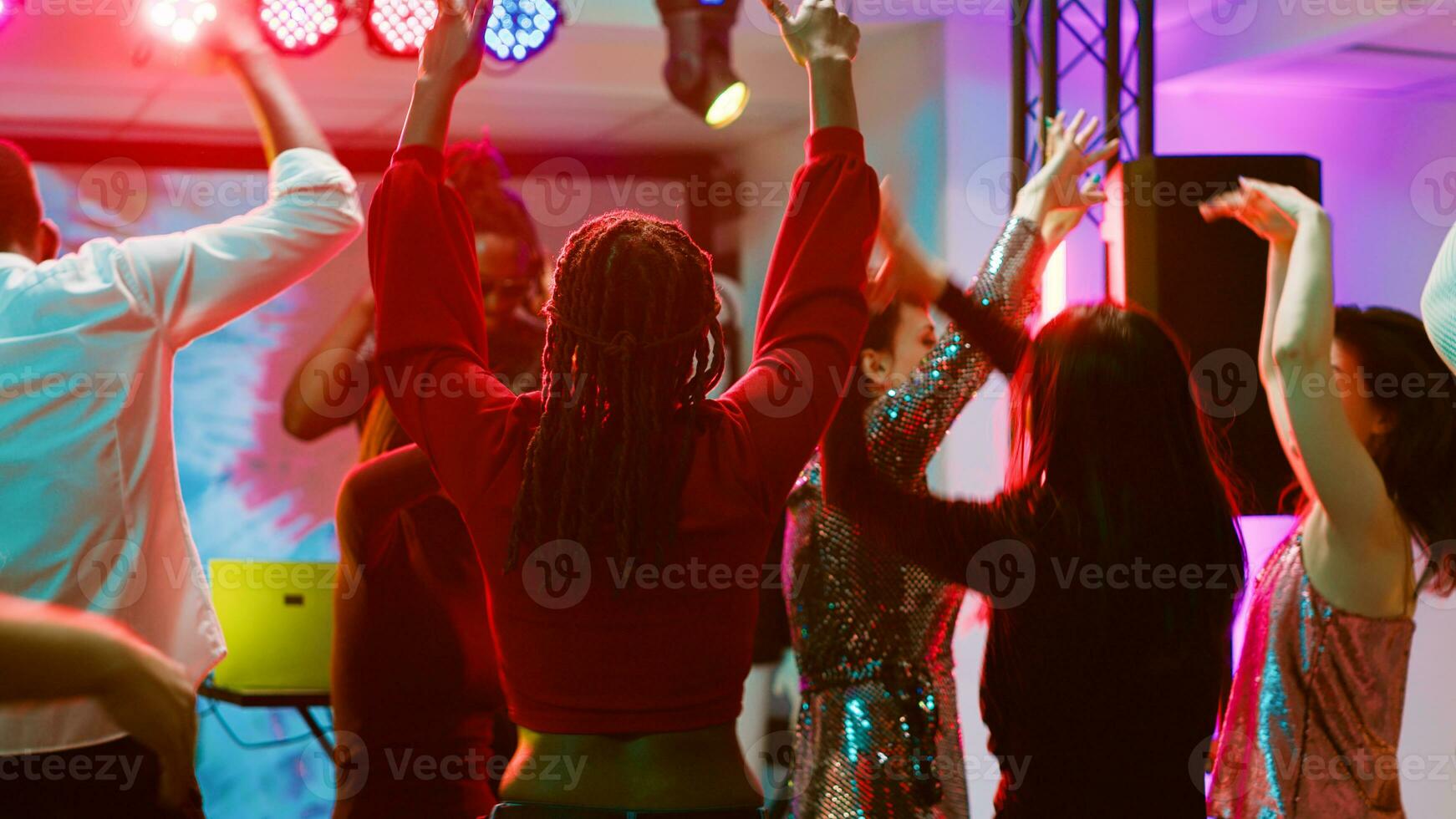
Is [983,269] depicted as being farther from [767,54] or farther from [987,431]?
[767,54]

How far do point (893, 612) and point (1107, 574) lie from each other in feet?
1.30

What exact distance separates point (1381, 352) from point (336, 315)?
3.71 m

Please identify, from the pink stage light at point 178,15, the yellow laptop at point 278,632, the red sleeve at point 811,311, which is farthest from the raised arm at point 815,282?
the yellow laptop at point 278,632

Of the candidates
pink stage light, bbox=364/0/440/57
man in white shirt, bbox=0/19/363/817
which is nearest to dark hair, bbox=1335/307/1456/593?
man in white shirt, bbox=0/19/363/817

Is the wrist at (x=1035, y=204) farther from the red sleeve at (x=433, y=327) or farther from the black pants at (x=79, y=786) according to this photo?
the black pants at (x=79, y=786)

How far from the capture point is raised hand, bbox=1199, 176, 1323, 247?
166 centimetres

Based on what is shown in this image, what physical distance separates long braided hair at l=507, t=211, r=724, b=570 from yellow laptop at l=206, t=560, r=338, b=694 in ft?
7.42

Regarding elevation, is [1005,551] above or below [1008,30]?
below

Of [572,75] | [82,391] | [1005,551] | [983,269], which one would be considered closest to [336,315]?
[572,75]

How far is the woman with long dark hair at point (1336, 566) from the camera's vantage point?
1.50 meters

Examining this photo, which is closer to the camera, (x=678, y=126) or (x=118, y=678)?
(x=118, y=678)

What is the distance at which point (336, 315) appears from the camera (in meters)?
4.51

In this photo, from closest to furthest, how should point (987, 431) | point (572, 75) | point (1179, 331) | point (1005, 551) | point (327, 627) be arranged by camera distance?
point (1005, 551) → point (1179, 331) → point (327, 627) → point (987, 431) → point (572, 75)

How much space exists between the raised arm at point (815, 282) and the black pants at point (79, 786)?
34.7 inches
